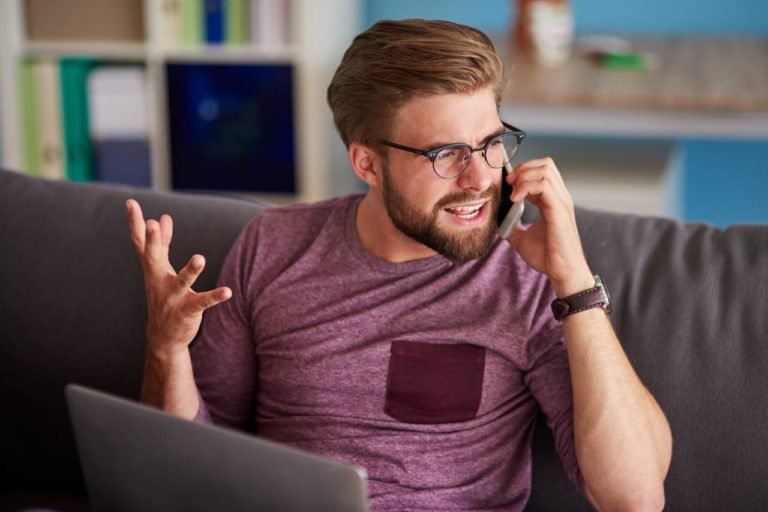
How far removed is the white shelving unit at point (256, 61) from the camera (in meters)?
3.18

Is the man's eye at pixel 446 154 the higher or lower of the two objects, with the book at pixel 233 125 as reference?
higher

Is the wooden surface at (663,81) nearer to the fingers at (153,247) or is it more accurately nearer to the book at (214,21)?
the book at (214,21)

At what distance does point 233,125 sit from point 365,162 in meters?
1.80

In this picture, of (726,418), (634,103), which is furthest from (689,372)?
(634,103)

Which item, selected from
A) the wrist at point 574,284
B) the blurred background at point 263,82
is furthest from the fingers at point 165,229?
the blurred background at point 263,82

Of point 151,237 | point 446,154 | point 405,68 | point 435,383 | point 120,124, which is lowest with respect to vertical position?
point 435,383

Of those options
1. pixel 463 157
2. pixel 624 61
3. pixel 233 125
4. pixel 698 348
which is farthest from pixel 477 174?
pixel 233 125

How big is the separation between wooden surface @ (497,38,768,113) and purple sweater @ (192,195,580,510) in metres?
1.15

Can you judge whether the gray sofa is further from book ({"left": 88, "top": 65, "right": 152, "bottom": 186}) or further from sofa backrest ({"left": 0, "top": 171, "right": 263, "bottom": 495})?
book ({"left": 88, "top": 65, "right": 152, "bottom": 186})

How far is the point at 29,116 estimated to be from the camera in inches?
132

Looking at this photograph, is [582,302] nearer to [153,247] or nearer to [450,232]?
[450,232]

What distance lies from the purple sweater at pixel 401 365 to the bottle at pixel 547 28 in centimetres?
160

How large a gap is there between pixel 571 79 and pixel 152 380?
1.74 m

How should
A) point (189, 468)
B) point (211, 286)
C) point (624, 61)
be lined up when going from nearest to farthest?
point (189, 468)
point (211, 286)
point (624, 61)
